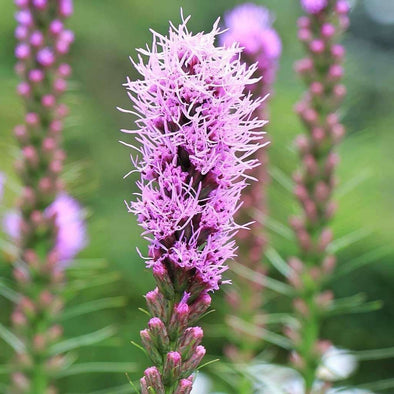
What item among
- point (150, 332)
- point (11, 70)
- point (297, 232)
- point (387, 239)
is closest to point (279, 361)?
point (387, 239)

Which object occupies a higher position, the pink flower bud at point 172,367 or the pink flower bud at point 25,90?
the pink flower bud at point 25,90

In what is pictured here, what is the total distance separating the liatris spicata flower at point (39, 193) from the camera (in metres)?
2.69

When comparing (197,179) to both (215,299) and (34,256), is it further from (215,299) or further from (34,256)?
(215,299)

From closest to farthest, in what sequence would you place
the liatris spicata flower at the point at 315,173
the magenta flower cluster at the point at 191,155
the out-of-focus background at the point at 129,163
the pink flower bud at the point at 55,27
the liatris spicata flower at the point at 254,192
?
1. the magenta flower cluster at the point at 191,155
2. the liatris spicata flower at the point at 315,173
3. the pink flower bud at the point at 55,27
4. the liatris spicata flower at the point at 254,192
5. the out-of-focus background at the point at 129,163

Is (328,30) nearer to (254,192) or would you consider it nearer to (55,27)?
(254,192)

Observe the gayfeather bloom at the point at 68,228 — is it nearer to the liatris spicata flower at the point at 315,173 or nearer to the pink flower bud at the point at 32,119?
the pink flower bud at the point at 32,119

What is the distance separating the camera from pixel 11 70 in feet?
24.7

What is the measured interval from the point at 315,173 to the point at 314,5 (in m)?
0.67

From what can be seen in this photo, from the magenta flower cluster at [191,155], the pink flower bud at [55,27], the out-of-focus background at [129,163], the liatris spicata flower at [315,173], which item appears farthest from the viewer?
the out-of-focus background at [129,163]

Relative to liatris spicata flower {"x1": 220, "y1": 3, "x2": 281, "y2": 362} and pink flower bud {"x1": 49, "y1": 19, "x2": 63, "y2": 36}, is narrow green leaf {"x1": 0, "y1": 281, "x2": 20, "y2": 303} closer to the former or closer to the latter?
liatris spicata flower {"x1": 220, "y1": 3, "x2": 281, "y2": 362}

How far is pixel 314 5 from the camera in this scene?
9.17ft

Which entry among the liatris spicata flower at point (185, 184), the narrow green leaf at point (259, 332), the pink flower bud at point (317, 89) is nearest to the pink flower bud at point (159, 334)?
the liatris spicata flower at point (185, 184)

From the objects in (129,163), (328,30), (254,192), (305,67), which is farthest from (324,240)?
(129,163)

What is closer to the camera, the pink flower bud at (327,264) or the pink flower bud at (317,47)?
the pink flower bud at (327,264)
